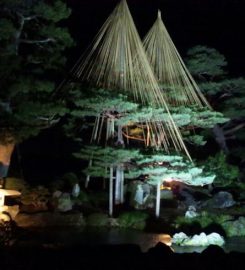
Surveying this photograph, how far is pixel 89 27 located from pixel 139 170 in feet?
27.6

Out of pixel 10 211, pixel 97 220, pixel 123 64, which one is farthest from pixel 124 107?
pixel 10 211

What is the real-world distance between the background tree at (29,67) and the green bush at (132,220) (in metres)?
3.48

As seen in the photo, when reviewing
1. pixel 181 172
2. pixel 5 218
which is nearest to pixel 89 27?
pixel 181 172

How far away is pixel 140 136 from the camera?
17.8 meters

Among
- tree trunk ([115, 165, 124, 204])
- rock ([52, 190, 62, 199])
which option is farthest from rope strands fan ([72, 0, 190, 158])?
rock ([52, 190, 62, 199])

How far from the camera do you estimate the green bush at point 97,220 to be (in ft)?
46.3

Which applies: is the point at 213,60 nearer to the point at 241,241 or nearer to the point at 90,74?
the point at 90,74

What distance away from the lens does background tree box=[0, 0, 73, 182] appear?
12812 mm

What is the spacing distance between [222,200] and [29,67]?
880cm

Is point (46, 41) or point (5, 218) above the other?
point (46, 41)

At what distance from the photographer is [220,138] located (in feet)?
71.2

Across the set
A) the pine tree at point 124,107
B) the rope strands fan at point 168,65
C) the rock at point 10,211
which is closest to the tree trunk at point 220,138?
the rope strands fan at point 168,65

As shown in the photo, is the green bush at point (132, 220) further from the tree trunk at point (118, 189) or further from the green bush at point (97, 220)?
the tree trunk at point (118, 189)

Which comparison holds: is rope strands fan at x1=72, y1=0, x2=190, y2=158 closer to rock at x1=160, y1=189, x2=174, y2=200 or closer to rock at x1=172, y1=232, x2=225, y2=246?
rock at x1=172, y1=232, x2=225, y2=246
